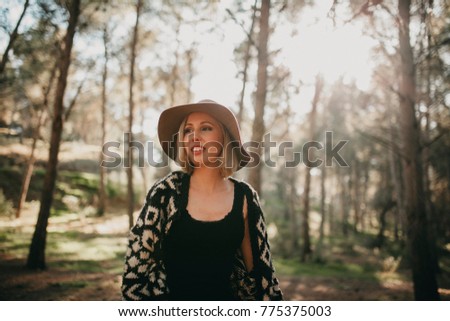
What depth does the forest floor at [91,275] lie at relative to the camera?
674cm

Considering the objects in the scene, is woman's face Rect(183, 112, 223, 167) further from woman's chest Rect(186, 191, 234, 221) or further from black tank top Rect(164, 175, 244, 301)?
black tank top Rect(164, 175, 244, 301)

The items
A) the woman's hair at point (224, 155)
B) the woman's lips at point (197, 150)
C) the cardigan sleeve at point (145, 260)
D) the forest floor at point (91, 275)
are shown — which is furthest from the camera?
the forest floor at point (91, 275)

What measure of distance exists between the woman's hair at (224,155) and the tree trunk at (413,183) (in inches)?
186

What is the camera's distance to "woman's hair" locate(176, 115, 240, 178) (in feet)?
7.56

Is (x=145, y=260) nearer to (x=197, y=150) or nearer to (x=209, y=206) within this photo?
(x=209, y=206)

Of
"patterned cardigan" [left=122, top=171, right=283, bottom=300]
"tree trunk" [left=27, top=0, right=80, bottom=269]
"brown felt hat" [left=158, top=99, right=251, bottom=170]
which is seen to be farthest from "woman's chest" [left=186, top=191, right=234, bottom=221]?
"tree trunk" [left=27, top=0, right=80, bottom=269]

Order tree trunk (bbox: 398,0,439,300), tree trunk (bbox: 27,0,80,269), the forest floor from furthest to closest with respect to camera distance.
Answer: tree trunk (bbox: 27,0,80,269) → the forest floor → tree trunk (bbox: 398,0,439,300)

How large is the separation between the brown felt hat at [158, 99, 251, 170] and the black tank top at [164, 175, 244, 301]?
0.64 metres

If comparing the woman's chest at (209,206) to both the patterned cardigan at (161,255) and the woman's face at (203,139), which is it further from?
the woman's face at (203,139)

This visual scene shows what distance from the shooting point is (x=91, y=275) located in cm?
823

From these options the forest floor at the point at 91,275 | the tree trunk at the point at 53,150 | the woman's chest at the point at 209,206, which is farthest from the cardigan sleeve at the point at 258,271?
the tree trunk at the point at 53,150

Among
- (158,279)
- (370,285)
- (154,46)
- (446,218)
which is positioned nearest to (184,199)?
(158,279)

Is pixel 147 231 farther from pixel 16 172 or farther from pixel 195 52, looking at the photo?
pixel 16 172

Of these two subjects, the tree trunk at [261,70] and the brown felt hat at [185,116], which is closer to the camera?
the brown felt hat at [185,116]
